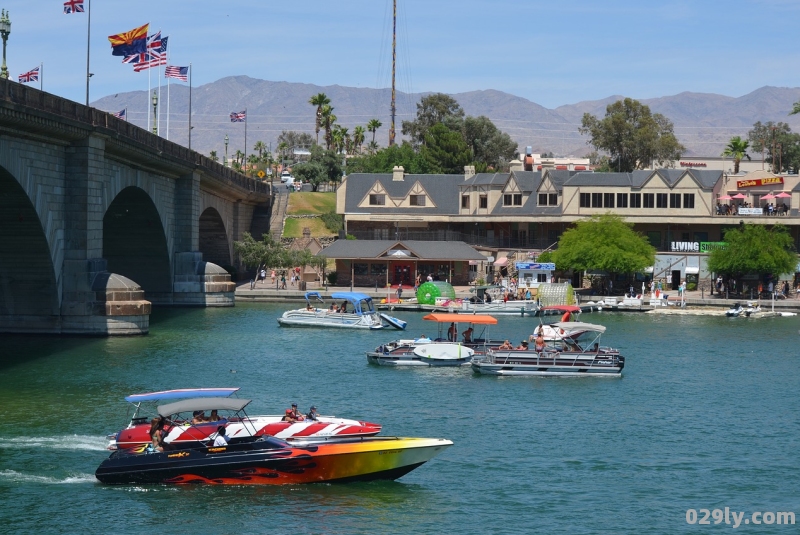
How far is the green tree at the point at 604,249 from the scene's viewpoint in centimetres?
10294

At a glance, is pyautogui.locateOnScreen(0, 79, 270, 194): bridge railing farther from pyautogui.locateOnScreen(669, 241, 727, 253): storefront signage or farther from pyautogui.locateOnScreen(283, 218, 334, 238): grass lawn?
pyautogui.locateOnScreen(669, 241, 727, 253): storefront signage

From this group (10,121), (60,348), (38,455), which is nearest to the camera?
(38,455)

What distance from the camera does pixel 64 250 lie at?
214 ft

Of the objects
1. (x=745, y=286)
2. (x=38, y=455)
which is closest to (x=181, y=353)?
(x=38, y=455)

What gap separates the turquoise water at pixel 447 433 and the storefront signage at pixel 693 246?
35.1m

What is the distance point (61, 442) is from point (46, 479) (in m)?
4.61

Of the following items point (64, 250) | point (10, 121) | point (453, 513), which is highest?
point (10, 121)

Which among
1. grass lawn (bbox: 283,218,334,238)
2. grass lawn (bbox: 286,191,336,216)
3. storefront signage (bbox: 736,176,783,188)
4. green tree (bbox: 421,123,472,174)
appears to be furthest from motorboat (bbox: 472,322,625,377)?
green tree (bbox: 421,123,472,174)

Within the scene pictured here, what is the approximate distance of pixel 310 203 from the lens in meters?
145

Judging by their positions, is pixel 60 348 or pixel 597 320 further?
pixel 597 320

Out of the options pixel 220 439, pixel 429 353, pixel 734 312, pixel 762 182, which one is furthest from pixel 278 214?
pixel 220 439

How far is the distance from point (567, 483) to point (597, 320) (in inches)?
2019

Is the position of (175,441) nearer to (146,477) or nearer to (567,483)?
(146,477)

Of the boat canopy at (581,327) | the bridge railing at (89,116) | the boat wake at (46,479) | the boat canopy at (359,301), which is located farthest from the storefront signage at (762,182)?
the boat wake at (46,479)
